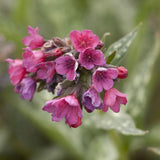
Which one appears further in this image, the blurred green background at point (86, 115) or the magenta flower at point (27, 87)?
the blurred green background at point (86, 115)

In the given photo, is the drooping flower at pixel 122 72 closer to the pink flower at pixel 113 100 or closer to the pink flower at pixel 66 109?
the pink flower at pixel 113 100

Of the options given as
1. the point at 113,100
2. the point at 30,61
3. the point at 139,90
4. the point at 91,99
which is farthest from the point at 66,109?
the point at 139,90

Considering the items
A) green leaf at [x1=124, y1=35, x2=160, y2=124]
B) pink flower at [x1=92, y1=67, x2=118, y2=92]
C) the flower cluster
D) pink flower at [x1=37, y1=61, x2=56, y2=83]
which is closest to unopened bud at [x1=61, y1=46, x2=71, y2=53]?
the flower cluster

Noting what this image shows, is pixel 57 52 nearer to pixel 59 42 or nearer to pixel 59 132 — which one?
pixel 59 42

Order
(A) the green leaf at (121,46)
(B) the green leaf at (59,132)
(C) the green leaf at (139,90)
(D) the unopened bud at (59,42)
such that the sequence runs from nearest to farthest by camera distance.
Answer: (D) the unopened bud at (59,42) → (A) the green leaf at (121,46) → (C) the green leaf at (139,90) → (B) the green leaf at (59,132)

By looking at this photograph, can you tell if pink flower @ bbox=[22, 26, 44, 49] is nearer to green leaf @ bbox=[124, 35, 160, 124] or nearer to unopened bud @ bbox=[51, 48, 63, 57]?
unopened bud @ bbox=[51, 48, 63, 57]

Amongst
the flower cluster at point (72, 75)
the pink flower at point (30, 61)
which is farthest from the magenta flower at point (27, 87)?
the pink flower at point (30, 61)
